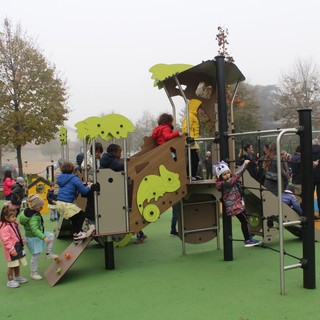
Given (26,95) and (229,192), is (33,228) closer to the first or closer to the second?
(229,192)

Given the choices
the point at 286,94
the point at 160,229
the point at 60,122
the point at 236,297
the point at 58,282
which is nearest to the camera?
the point at 236,297

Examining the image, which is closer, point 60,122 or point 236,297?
point 236,297

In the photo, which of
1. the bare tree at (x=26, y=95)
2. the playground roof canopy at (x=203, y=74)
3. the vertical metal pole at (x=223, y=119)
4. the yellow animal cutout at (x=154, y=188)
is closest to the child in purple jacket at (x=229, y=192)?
the vertical metal pole at (x=223, y=119)

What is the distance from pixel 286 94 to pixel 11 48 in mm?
22895

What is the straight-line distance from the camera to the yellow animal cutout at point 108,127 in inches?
205

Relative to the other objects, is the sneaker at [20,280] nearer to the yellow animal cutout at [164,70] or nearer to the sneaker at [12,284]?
the sneaker at [12,284]

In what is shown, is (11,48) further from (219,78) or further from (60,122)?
(219,78)

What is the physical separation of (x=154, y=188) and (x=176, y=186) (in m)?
0.34

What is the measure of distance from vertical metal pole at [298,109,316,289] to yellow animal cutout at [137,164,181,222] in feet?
6.83

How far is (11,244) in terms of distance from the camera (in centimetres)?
493

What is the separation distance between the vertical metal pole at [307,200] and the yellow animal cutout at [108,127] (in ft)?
7.33

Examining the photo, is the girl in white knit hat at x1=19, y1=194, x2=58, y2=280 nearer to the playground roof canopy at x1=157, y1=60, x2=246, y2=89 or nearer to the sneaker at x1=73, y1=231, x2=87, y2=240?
the sneaker at x1=73, y1=231, x2=87, y2=240

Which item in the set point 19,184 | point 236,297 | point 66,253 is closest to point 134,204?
point 66,253

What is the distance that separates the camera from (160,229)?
8727 mm
